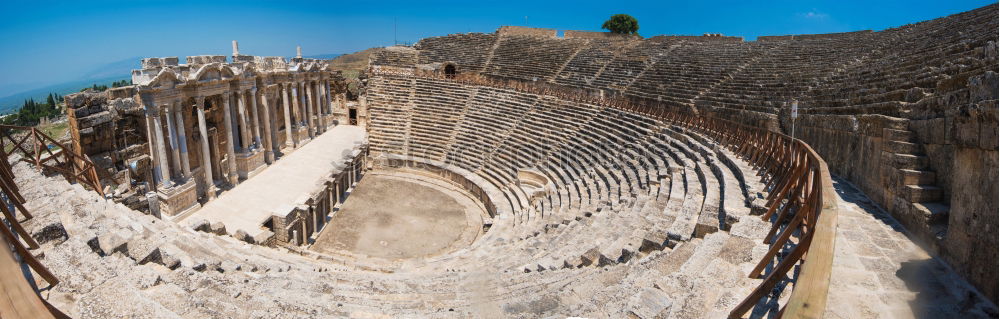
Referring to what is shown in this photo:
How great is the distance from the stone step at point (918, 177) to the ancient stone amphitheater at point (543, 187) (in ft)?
0.14

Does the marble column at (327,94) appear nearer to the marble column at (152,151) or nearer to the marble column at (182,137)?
the marble column at (182,137)

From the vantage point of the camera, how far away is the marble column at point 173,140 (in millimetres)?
15391

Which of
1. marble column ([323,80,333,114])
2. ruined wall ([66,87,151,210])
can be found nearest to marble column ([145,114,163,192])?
ruined wall ([66,87,151,210])

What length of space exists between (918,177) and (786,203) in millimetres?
1551

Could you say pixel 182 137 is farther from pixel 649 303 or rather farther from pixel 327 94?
pixel 649 303

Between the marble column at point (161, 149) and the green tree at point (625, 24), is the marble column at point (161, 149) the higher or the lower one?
the lower one

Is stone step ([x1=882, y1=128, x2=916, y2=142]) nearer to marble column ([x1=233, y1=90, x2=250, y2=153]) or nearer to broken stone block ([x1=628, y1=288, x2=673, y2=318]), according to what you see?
broken stone block ([x1=628, y1=288, x2=673, y2=318])

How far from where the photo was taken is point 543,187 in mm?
18016

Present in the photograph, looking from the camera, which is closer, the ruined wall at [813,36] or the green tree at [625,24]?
the ruined wall at [813,36]

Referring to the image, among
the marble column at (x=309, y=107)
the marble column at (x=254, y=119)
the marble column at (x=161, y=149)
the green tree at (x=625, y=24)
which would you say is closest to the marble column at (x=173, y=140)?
the marble column at (x=161, y=149)

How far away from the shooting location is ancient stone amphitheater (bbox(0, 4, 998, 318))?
193 inches

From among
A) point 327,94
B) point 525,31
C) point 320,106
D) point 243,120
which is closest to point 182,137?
point 243,120

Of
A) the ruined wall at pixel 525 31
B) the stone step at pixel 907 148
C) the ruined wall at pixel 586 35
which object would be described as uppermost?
the ruined wall at pixel 525 31

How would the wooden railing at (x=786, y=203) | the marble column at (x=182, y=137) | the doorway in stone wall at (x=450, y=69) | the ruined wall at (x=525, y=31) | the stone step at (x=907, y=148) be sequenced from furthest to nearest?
the ruined wall at (x=525, y=31)
the doorway in stone wall at (x=450, y=69)
the marble column at (x=182, y=137)
the stone step at (x=907, y=148)
the wooden railing at (x=786, y=203)
